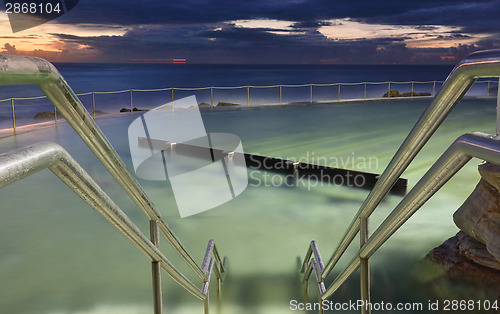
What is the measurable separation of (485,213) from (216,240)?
235 cm

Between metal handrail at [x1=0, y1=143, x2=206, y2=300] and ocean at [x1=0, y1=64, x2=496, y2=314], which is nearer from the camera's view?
metal handrail at [x1=0, y1=143, x2=206, y2=300]

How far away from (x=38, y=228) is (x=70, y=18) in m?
51.6

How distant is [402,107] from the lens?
13898mm

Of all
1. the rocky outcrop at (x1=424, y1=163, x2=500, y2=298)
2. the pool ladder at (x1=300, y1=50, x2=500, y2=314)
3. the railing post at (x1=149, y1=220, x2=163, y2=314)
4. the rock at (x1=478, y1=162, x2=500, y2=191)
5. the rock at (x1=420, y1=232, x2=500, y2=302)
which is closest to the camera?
the pool ladder at (x1=300, y1=50, x2=500, y2=314)

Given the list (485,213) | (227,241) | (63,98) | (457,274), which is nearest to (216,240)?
(227,241)

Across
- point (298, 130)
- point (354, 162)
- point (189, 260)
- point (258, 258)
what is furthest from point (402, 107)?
point (189, 260)

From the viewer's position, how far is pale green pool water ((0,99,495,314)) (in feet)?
12.2

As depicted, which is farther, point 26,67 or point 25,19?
point 25,19

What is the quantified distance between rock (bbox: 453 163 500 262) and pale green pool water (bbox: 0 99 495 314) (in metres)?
0.60

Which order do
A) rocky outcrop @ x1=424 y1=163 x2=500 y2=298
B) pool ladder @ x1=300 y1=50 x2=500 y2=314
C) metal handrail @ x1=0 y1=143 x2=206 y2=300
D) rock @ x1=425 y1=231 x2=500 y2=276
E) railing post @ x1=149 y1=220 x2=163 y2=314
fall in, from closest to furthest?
metal handrail @ x1=0 y1=143 x2=206 y2=300 < pool ladder @ x1=300 y1=50 x2=500 y2=314 < railing post @ x1=149 y1=220 x2=163 y2=314 < rocky outcrop @ x1=424 y1=163 x2=500 y2=298 < rock @ x1=425 y1=231 x2=500 y2=276

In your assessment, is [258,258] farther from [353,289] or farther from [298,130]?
[298,130]

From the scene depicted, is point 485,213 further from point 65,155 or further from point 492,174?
point 65,155

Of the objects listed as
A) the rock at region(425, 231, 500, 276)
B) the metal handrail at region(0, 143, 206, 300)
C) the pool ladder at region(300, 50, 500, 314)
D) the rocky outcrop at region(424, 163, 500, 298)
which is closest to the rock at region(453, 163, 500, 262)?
the rocky outcrop at region(424, 163, 500, 298)

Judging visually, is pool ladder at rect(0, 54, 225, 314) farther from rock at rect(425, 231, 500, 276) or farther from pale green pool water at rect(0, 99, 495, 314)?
rock at rect(425, 231, 500, 276)
